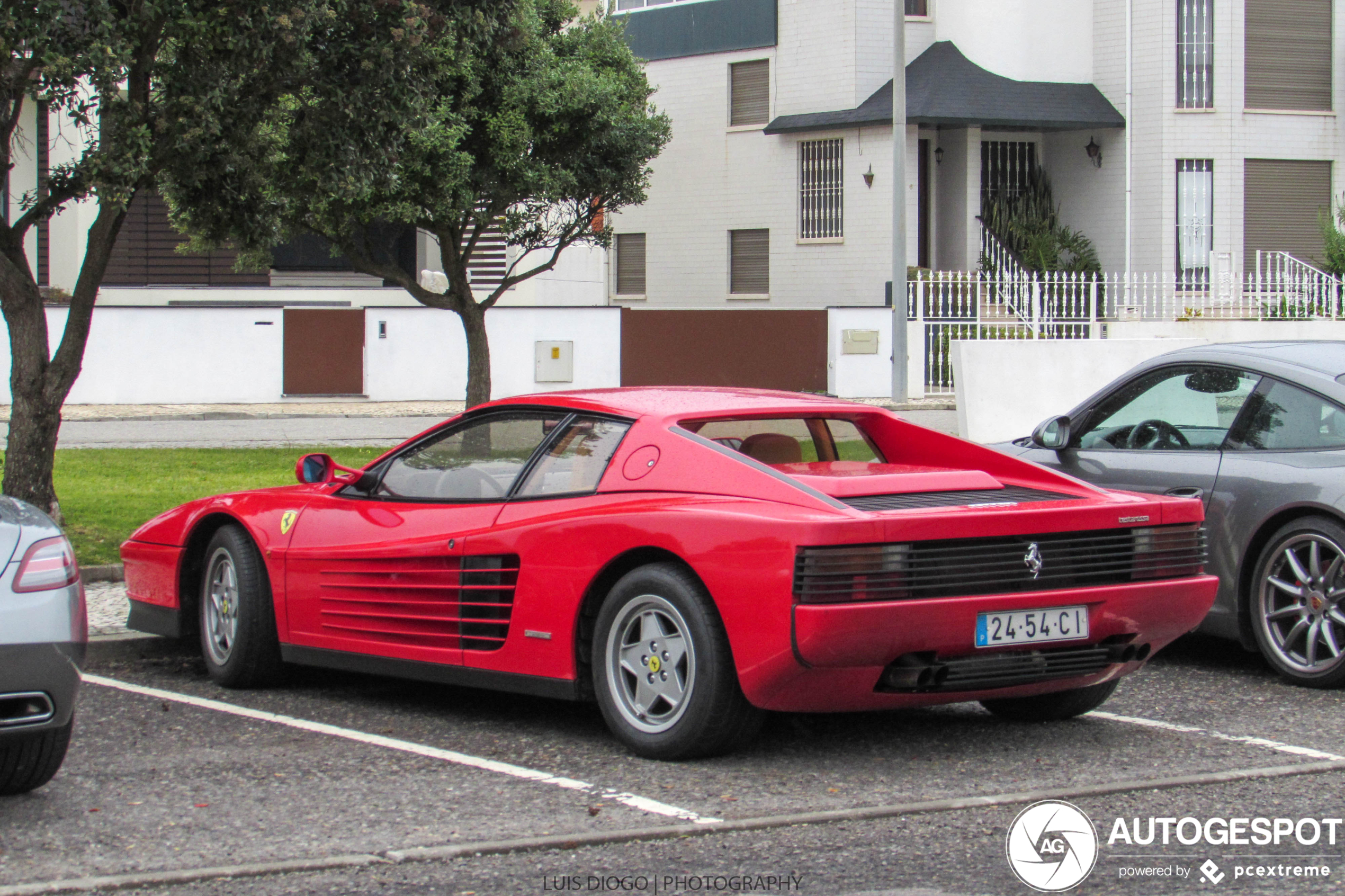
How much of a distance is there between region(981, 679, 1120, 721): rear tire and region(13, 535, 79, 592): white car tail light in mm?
3309

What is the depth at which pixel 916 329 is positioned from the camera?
30250mm

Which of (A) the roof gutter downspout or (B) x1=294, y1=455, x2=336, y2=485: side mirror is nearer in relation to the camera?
(B) x1=294, y1=455, x2=336, y2=485: side mirror

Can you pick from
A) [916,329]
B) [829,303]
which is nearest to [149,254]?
[829,303]

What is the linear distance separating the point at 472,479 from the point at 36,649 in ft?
6.56

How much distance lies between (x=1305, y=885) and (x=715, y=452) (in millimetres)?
2295

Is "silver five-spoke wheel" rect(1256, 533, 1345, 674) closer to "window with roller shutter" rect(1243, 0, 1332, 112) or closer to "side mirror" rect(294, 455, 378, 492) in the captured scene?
"side mirror" rect(294, 455, 378, 492)

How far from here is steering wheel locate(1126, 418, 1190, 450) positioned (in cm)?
763

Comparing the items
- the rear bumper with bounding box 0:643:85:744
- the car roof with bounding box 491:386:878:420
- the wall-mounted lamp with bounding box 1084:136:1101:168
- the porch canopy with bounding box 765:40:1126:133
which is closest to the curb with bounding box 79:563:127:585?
the car roof with bounding box 491:386:878:420

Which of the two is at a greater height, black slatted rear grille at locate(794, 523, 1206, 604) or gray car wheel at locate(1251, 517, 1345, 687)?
black slatted rear grille at locate(794, 523, 1206, 604)

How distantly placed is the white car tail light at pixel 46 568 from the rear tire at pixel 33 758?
423 millimetres

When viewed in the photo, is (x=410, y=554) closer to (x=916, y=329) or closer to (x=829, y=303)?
(x=916, y=329)

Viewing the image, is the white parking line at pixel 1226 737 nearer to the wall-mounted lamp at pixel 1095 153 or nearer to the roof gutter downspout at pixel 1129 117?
the roof gutter downspout at pixel 1129 117

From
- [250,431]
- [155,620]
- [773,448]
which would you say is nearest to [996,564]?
[773,448]

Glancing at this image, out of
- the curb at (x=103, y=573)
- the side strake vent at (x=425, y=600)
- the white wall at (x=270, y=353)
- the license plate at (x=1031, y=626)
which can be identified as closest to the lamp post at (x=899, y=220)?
the white wall at (x=270, y=353)
